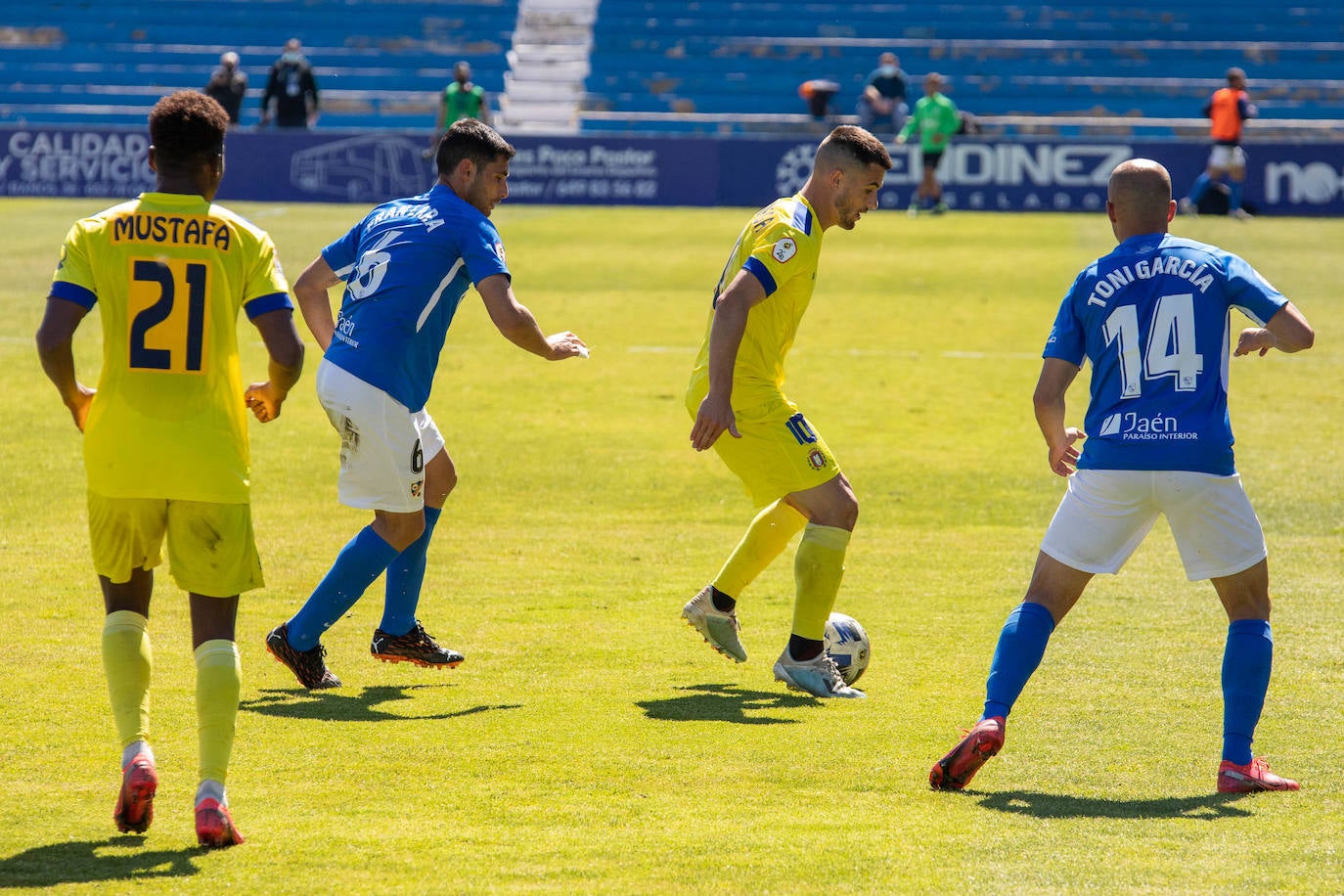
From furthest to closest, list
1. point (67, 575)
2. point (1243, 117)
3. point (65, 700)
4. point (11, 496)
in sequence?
1. point (1243, 117)
2. point (11, 496)
3. point (67, 575)
4. point (65, 700)

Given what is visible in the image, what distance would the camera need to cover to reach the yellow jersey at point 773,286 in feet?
20.4

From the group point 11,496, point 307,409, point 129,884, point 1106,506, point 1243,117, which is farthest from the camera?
point 1243,117

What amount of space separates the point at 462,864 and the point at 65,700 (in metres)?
2.22

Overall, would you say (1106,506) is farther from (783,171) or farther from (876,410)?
(783,171)

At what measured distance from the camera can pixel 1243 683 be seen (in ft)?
17.0

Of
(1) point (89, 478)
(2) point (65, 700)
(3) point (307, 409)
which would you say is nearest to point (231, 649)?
(1) point (89, 478)

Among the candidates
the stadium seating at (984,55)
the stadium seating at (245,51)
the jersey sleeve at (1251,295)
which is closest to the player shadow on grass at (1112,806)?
the jersey sleeve at (1251,295)

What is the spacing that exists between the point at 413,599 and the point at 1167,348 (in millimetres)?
3016

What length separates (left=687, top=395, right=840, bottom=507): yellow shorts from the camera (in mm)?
6414

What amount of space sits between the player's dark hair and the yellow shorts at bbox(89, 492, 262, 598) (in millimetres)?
1981

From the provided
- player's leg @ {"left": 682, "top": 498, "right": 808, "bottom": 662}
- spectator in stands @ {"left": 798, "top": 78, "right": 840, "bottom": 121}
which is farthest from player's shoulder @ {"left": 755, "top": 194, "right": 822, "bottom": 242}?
spectator in stands @ {"left": 798, "top": 78, "right": 840, "bottom": 121}

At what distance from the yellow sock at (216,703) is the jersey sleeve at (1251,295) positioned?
10.4 feet

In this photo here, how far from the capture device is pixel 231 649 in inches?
185

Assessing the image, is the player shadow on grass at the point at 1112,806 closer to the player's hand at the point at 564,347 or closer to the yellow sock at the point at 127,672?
the player's hand at the point at 564,347
